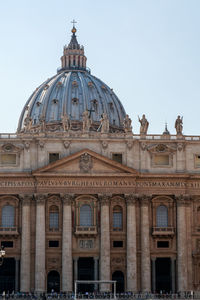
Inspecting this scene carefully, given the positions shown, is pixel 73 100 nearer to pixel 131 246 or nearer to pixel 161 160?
pixel 161 160

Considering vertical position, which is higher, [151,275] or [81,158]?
[81,158]

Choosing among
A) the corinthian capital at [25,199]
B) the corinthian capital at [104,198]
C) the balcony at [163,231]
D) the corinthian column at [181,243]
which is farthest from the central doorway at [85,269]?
the corinthian column at [181,243]

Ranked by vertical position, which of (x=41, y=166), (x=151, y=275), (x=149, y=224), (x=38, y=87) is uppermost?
(x=38, y=87)

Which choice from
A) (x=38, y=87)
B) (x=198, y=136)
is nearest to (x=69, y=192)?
(x=198, y=136)

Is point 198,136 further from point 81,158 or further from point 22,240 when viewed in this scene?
point 22,240

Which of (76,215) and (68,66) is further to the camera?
(68,66)

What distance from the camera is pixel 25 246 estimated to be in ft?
258

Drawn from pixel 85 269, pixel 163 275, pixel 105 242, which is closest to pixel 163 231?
pixel 163 275

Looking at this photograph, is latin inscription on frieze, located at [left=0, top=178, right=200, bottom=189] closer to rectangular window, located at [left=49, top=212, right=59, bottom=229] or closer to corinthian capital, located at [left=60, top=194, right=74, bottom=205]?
corinthian capital, located at [left=60, top=194, right=74, bottom=205]

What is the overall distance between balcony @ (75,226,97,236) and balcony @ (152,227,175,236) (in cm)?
621

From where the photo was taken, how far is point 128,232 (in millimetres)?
79500

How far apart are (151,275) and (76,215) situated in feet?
32.4

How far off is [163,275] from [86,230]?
948 centimetres

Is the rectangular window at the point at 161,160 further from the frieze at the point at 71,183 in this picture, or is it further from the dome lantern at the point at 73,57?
the dome lantern at the point at 73,57
